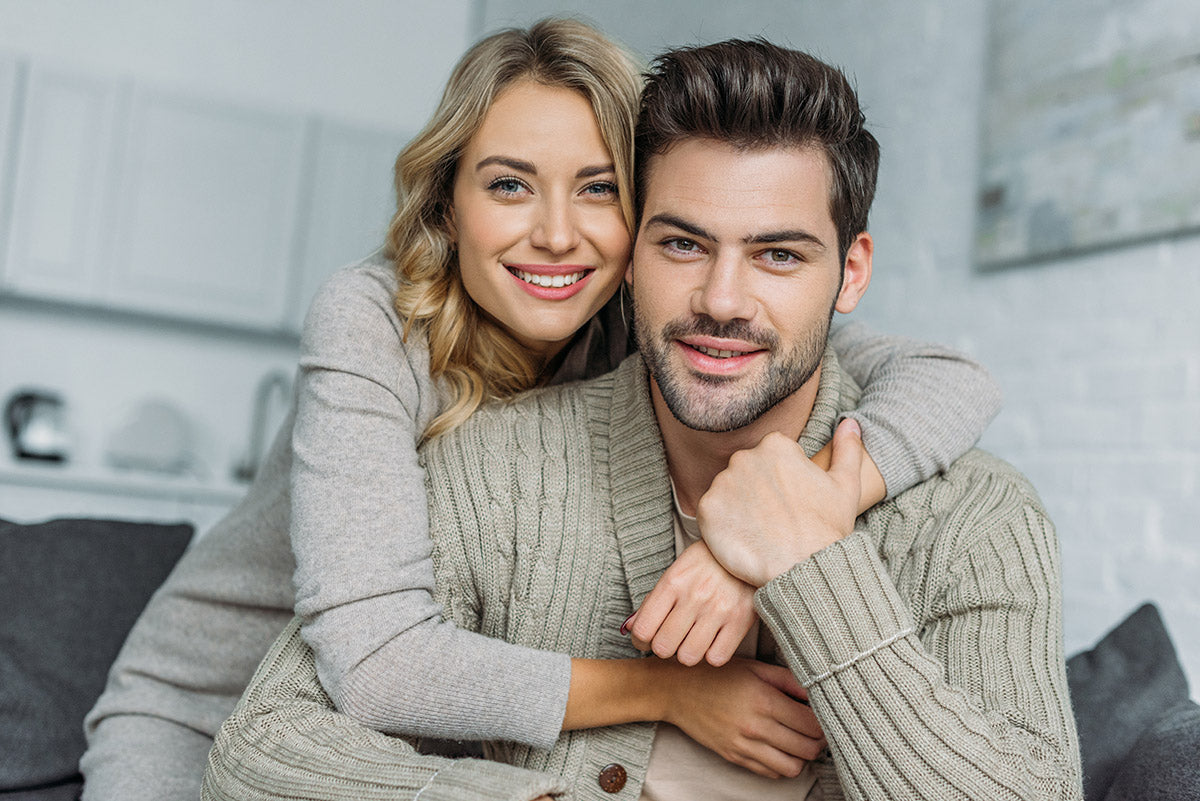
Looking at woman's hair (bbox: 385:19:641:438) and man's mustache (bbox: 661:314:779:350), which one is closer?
man's mustache (bbox: 661:314:779:350)

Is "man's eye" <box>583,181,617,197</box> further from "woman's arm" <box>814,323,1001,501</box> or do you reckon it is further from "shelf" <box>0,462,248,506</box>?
"shelf" <box>0,462,248,506</box>

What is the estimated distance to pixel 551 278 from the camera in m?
1.59

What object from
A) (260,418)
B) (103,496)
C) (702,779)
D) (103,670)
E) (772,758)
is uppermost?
(772,758)

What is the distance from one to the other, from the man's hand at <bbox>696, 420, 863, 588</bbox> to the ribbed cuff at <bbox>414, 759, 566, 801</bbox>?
331 mm

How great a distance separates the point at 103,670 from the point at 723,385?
55.7 inches

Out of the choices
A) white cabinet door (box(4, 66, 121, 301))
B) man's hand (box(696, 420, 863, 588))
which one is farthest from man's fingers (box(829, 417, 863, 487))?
white cabinet door (box(4, 66, 121, 301))

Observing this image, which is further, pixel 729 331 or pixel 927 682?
pixel 729 331

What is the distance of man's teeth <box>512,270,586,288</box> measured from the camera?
1.59 metres

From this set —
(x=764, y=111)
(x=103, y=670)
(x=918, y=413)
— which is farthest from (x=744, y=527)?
(x=103, y=670)

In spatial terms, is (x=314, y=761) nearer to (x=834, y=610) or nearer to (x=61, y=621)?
(x=834, y=610)

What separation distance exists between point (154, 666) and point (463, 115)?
108cm

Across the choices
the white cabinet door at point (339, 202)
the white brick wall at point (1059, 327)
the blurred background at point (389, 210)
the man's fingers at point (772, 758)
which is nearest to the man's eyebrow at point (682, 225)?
the man's fingers at point (772, 758)

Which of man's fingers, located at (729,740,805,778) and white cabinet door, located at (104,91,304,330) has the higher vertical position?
white cabinet door, located at (104,91,304,330)

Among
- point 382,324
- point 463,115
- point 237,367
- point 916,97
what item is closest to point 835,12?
point 916,97
